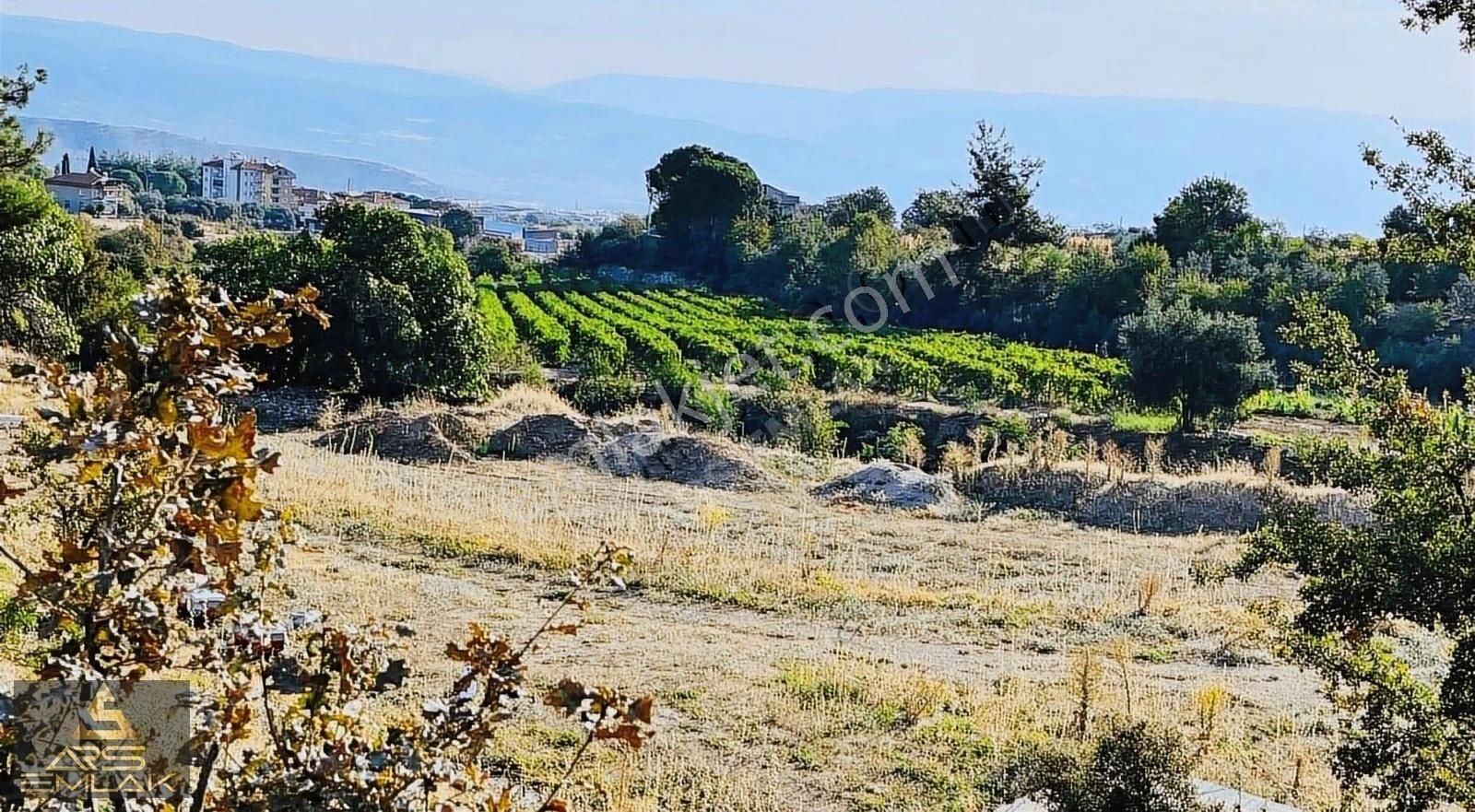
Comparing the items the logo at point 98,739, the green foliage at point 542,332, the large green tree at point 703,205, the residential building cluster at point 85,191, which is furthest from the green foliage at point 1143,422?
the residential building cluster at point 85,191

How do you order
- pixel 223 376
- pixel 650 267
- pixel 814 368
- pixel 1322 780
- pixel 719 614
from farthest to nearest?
1. pixel 650 267
2. pixel 814 368
3. pixel 719 614
4. pixel 1322 780
5. pixel 223 376

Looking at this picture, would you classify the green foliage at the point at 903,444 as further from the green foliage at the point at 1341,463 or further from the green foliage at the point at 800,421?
the green foliage at the point at 1341,463

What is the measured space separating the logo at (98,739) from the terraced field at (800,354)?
59.0 feet

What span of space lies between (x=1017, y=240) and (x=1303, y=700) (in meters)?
27.2

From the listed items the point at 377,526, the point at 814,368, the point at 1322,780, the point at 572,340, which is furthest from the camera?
the point at 572,340

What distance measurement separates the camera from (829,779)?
5.71m

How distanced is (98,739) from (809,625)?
7.14 m

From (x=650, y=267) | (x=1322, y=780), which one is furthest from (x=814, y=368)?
(x=650, y=267)

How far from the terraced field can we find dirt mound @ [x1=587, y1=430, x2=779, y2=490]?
16.0 ft

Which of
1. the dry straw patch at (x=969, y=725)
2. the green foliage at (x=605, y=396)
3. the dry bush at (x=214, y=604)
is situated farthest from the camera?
the green foliage at (x=605, y=396)

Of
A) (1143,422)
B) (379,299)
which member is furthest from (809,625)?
(1143,422)

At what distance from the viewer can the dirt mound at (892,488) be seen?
538 inches

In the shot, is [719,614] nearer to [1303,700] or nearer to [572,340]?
[1303,700]

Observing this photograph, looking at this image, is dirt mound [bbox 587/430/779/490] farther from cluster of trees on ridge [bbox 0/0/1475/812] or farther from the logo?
the logo
